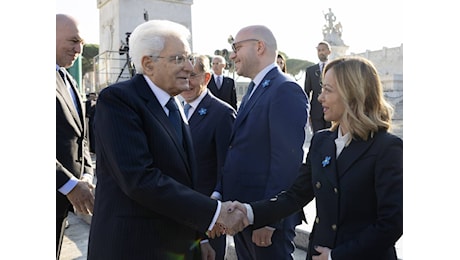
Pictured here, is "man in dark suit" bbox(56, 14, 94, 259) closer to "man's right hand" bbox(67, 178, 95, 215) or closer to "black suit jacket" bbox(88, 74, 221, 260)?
"man's right hand" bbox(67, 178, 95, 215)

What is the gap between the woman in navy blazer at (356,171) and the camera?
6.43 feet

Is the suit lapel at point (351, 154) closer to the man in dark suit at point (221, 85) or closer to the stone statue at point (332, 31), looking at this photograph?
the man in dark suit at point (221, 85)

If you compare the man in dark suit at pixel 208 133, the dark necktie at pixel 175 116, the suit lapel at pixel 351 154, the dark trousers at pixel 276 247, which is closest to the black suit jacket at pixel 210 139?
the man in dark suit at pixel 208 133

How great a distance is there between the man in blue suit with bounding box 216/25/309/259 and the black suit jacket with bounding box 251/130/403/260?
463 millimetres

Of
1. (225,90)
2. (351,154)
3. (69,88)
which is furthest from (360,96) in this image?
(225,90)

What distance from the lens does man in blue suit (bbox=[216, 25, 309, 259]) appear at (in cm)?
282

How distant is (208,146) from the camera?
3406mm

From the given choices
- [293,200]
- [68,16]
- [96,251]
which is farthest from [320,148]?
[68,16]

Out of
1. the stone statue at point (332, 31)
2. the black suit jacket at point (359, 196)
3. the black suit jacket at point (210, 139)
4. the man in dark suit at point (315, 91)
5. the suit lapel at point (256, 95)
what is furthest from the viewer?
the stone statue at point (332, 31)

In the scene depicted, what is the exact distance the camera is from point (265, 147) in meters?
2.96

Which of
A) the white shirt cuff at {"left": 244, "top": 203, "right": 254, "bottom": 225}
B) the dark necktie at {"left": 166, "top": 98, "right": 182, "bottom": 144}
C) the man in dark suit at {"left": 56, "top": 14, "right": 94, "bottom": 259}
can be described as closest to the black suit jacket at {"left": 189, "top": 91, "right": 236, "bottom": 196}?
the white shirt cuff at {"left": 244, "top": 203, "right": 254, "bottom": 225}

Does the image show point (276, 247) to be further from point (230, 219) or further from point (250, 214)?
point (230, 219)

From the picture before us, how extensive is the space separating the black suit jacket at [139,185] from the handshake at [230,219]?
144 mm

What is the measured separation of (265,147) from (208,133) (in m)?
0.59
